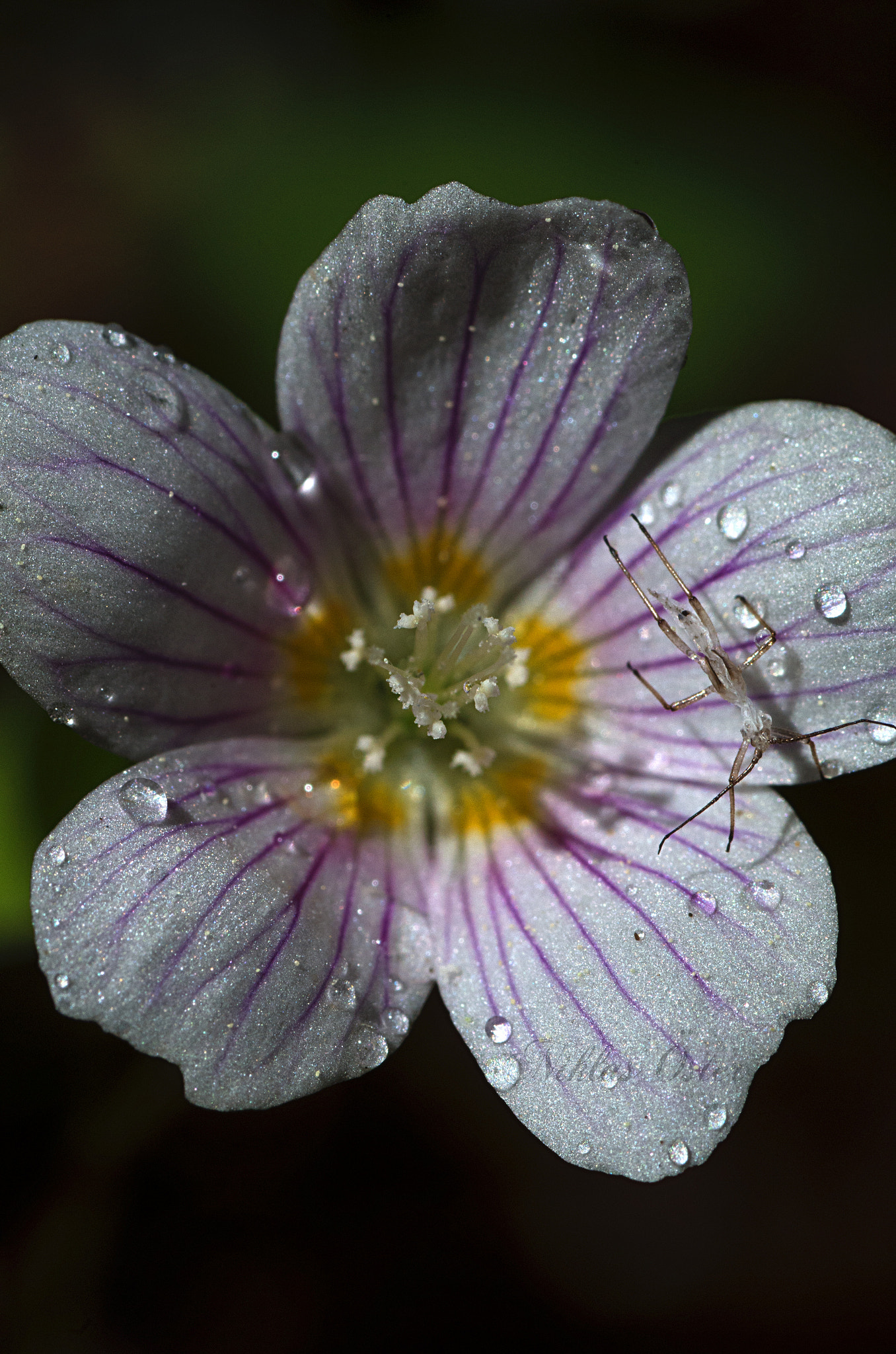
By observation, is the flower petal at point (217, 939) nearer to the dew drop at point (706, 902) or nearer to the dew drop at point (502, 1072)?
the dew drop at point (502, 1072)

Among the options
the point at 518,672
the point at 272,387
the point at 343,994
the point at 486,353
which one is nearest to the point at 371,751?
the point at 518,672

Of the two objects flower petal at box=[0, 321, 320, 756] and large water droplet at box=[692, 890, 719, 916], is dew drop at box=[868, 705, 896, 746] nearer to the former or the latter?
large water droplet at box=[692, 890, 719, 916]

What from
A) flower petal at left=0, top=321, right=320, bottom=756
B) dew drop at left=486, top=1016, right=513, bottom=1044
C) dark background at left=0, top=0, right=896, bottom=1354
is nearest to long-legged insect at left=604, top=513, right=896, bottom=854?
dew drop at left=486, top=1016, right=513, bottom=1044

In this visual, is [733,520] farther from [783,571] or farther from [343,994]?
[343,994]

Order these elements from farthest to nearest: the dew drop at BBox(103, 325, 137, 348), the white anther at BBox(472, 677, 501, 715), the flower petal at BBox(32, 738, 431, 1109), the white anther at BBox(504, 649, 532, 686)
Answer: the white anther at BBox(504, 649, 532, 686), the white anther at BBox(472, 677, 501, 715), the dew drop at BBox(103, 325, 137, 348), the flower petal at BBox(32, 738, 431, 1109)

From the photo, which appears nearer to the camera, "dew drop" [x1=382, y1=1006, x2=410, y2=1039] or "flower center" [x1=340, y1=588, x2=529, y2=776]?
"dew drop" [x1=382, y1=1006, x2=410, y2=1039]

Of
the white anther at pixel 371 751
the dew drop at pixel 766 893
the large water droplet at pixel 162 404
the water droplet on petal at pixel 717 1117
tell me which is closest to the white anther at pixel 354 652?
the white anther at pixel 371 751
